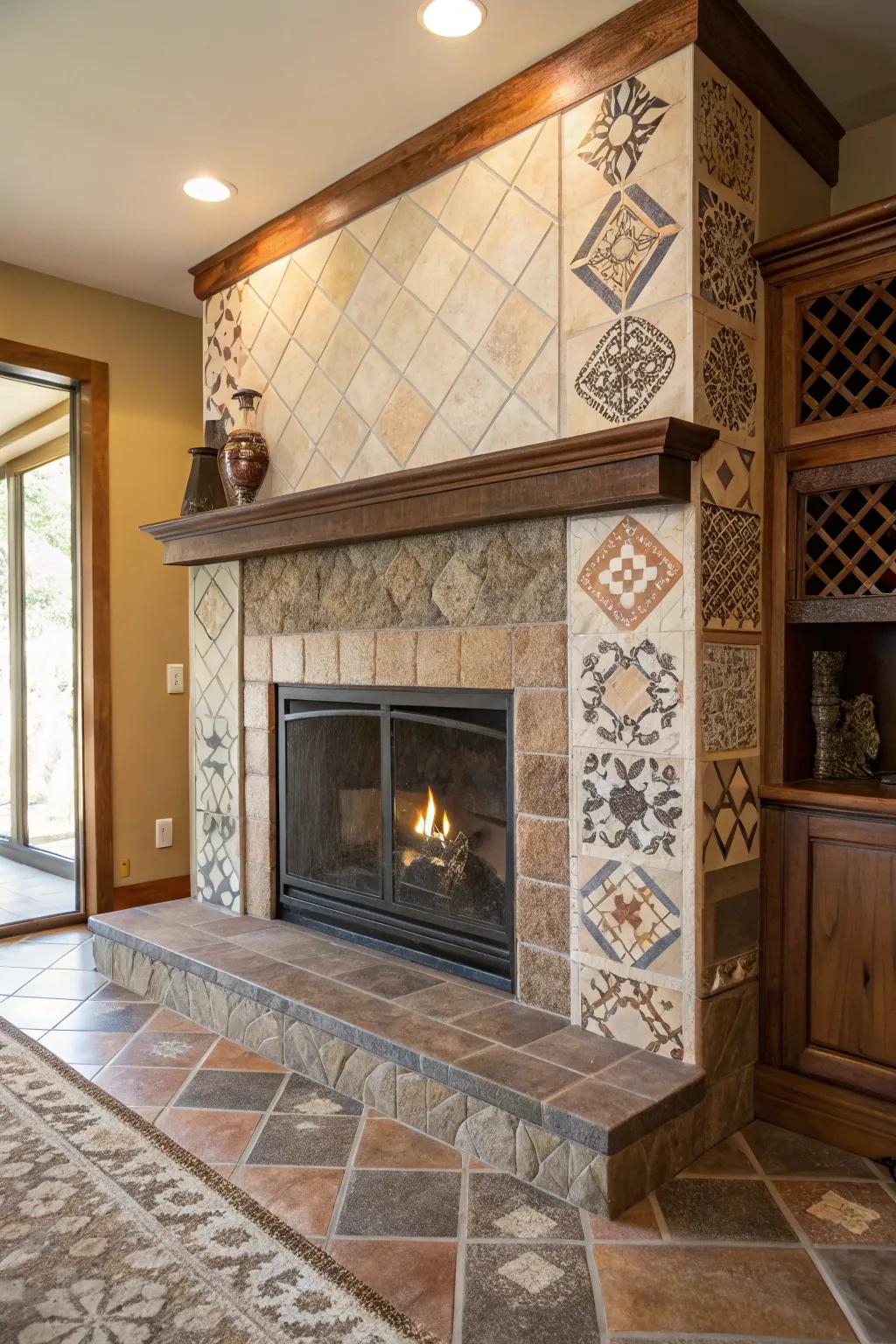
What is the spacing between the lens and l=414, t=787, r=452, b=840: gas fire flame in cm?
267

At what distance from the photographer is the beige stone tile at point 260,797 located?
322 cm

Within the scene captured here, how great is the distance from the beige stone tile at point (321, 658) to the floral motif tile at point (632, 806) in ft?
3.23

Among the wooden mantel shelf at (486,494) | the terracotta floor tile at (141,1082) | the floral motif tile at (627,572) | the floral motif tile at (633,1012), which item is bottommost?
the terracotta floor tile at (141,1082)

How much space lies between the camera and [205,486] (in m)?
3.31

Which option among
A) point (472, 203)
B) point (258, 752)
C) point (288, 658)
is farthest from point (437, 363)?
point (258, 752)

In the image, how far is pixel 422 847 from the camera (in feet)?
9.00

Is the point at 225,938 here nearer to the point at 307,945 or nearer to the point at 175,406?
the point at 307,945

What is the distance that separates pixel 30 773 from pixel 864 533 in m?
3.15

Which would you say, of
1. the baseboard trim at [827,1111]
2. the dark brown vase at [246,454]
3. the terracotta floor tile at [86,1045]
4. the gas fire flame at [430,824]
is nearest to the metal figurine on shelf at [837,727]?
the baseboard trim at [827,1111]

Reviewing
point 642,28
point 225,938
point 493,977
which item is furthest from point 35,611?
point 642,28

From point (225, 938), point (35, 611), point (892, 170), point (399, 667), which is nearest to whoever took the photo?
point (892, 170)

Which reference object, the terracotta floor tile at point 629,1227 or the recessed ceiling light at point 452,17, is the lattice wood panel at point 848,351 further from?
the terracotta floor tile at point 629,1227

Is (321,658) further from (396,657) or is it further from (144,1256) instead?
(144,1256)

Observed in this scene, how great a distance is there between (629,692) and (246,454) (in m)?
1.64
